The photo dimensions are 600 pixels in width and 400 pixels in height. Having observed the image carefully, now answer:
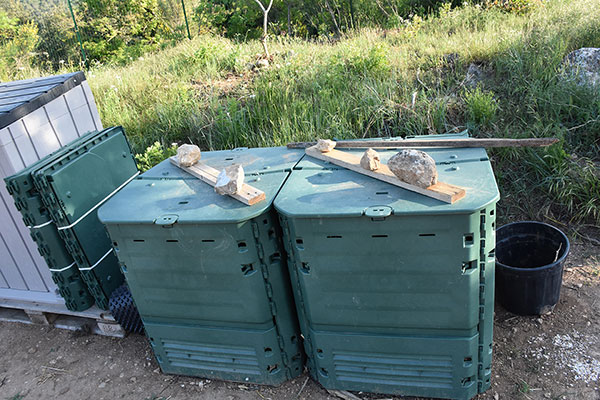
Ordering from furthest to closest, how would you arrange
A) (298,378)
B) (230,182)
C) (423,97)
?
(423,97) → (298,378) → (230,182)

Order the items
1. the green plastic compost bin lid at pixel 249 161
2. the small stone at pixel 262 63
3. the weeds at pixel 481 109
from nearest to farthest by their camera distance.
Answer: the green plastic compost bin lid at pixel 249 161
the weeds at pixel 481 109
the small stone at pixel 262 63

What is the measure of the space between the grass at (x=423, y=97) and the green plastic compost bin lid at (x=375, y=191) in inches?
70.7

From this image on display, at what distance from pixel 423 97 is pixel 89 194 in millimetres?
3282

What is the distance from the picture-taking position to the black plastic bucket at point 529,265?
2.98 metres

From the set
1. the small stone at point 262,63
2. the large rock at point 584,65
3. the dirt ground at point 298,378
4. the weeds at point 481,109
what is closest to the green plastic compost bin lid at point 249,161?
the dirt ground at point 298,378

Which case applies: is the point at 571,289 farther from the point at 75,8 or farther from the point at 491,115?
the point at 75,8

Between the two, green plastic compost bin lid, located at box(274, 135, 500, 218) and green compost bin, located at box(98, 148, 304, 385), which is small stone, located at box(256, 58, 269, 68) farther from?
green plastic compost bin lid, located at box(274, 135, 500, 218)

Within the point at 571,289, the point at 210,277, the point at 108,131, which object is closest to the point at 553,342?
the point at 571,289

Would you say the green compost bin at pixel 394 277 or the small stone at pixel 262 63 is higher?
the small stone at pixel 262 63

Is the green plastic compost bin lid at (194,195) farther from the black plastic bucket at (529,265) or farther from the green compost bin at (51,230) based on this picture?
the black plastic bucket at (529,265)

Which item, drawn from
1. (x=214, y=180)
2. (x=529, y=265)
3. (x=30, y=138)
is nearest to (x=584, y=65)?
(x=529, y=265)

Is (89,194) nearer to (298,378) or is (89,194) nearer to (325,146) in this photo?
(325,146)

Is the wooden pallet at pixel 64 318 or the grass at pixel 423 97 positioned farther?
the grass at pixel 423 97

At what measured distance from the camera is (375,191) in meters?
2.35
